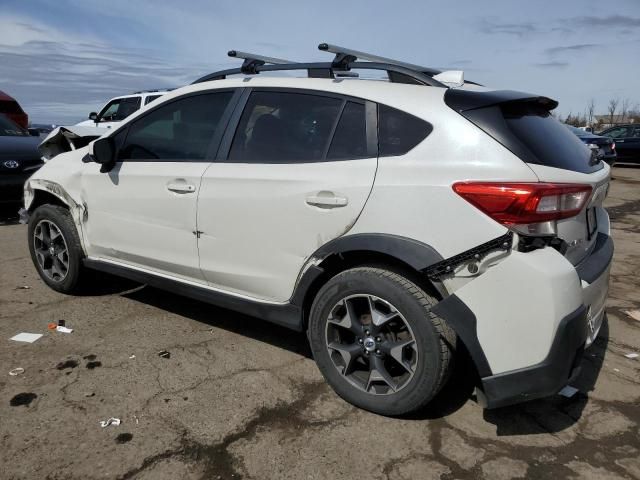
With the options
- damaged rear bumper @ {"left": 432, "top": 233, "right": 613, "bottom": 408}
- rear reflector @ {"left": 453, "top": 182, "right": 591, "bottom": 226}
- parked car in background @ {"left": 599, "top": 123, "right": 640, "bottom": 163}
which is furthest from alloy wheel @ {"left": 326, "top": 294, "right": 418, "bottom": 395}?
parked car in background @ {"left": 599, "top": 123, "right": 640, "bottom": 163}

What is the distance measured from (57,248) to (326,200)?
2676mm

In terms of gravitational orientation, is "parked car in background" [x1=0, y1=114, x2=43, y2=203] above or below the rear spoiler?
below

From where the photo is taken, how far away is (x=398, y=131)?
2.63 meters

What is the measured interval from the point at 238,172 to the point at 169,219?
2.09 ft

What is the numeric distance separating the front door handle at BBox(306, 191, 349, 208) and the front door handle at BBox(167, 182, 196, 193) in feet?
2.83

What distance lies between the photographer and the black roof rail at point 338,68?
2.80m

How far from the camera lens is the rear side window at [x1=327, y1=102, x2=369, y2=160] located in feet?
8.89

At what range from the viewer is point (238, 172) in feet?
10.0

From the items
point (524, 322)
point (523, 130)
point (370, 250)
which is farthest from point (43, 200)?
point (524, 322)

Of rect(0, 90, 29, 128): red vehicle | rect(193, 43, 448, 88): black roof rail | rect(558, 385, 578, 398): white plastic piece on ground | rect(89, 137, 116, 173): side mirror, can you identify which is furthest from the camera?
rect(0, 90, 29, 128): red vehicle

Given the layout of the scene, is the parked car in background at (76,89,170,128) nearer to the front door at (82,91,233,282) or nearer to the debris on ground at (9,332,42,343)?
the front door at (82,91,233,282)

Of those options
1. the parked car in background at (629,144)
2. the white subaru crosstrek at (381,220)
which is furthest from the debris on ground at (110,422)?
the parked car in background at (629,144)

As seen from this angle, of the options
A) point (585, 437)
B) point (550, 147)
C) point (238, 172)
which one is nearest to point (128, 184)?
point (238, 172)

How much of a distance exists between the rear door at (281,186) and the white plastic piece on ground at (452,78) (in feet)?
1.60
